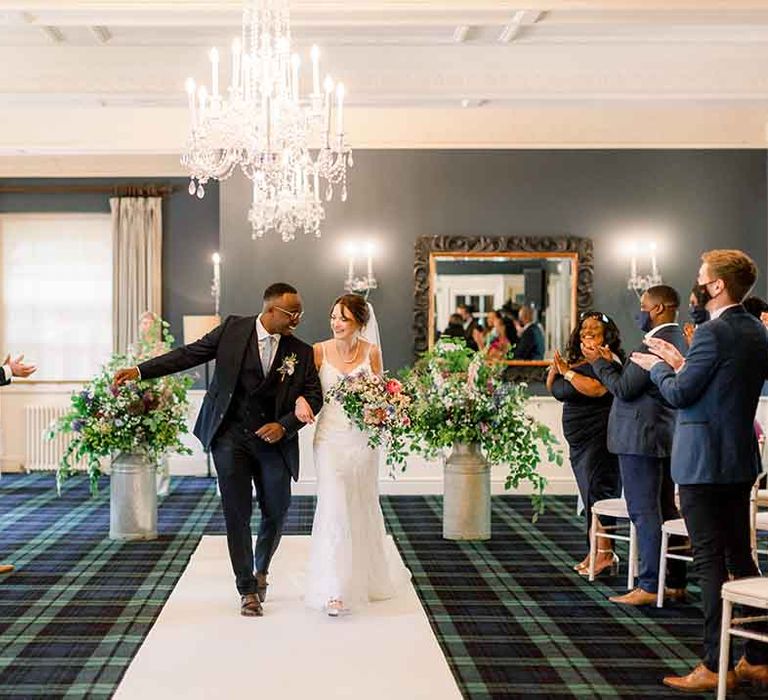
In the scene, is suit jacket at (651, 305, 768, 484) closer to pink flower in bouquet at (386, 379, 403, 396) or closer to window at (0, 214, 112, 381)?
pink flower in bouquet at (386, 379, 403, 396)

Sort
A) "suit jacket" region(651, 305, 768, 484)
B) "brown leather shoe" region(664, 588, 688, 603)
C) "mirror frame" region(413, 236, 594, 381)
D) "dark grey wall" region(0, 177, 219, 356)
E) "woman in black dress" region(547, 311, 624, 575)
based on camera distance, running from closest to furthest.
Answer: "suit jacket" region(651, 305, 768, 484) < "brown leather shoe" region(664, 588, 688, 603) < "woman in black dress" region(547, 311, 624, 575) < "mirror frame" region(413, 236, 594, 381) < "dark grey wall" region(0, 177, 219, 356)

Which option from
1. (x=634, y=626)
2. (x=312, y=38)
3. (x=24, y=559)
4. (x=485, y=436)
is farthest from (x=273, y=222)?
(x=634, y=626)

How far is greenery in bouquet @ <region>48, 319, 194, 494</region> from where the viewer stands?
27.4ft

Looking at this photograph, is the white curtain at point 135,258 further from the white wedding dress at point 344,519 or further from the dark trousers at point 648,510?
the dark trousers at point 648,510

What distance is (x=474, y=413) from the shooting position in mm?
8625

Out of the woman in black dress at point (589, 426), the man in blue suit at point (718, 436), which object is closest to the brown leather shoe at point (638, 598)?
the woman in black dress at point (589, 426)

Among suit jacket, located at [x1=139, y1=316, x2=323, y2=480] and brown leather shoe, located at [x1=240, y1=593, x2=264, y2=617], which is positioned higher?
suit jacket, located at [x1=139, y1=316, x2=323, y2=480]

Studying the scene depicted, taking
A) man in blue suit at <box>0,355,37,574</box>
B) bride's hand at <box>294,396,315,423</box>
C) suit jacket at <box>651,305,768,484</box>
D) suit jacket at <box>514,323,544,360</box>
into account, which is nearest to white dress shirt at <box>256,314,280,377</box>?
bride's hand at <box>294,396,315,423</box>

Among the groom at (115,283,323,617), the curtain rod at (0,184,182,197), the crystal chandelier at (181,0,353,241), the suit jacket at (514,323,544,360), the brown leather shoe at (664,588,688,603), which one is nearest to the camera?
the groom at (115,283,323,617)

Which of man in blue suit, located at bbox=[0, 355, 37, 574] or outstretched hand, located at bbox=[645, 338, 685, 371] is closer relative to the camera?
outstretched hand, located at bbox=[645, 338, 685, 371]

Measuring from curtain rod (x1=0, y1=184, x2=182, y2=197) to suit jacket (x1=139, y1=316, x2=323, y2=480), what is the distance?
7766 mm

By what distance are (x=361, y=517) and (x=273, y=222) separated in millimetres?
5075

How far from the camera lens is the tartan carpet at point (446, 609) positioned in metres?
5.07

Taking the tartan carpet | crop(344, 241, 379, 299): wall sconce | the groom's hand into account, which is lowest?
the tartan carpet
